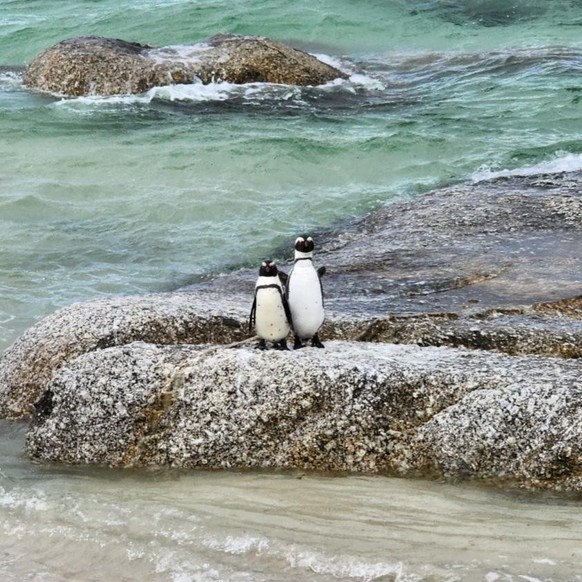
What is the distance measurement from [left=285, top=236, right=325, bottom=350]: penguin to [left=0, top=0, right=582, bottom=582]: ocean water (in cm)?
114

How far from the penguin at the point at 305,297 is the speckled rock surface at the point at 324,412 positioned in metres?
0.31

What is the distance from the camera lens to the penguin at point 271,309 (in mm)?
6648

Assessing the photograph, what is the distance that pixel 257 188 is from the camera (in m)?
14.2

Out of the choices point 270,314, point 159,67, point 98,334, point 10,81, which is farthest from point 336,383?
point 10,81

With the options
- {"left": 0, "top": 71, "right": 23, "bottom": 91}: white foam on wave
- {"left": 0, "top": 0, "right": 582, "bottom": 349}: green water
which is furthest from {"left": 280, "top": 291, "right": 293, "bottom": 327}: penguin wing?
{"left": 0, "top": 71, "right": 23, "bottom": 91}: white foam on wave

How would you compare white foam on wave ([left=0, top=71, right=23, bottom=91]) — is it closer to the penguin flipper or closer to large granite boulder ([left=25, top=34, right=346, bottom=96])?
large granite boulder ([left=25, top=34, right=346, bottom=96])

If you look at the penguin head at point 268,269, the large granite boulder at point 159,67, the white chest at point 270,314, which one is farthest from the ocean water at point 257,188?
the penguin head at point 268,269

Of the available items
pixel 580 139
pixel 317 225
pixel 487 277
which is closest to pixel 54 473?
pixel 487 277

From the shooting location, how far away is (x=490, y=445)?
5.79m

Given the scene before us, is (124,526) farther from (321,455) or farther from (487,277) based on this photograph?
(487,277)

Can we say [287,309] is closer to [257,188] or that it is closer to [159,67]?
[257,188]

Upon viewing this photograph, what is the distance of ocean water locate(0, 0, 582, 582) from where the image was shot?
5266mm

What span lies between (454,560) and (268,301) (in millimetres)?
2277

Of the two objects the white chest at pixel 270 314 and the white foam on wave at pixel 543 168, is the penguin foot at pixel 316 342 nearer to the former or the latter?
the white chest at pixel 270 314
